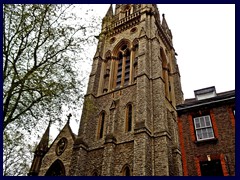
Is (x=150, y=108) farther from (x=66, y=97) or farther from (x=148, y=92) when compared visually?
(x=66, y=97)

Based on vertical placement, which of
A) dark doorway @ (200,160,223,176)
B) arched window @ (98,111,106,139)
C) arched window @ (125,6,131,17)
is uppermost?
arched window @ (125,6,131,17)

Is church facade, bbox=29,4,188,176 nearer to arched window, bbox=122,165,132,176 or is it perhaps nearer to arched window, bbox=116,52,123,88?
arched window, bbox=122,165,132,176

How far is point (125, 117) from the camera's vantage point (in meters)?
17.7

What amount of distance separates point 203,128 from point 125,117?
21.4 ft

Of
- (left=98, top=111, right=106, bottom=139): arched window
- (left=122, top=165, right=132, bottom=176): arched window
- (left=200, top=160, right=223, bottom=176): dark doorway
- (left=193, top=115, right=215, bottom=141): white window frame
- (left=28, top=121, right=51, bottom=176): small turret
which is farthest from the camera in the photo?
(left=28, top=121, right=51, bottom=176): small turret

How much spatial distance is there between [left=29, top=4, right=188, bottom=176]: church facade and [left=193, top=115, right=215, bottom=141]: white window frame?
255 cm

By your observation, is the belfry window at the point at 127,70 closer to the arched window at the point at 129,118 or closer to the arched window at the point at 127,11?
the arched window at the point at 129,118

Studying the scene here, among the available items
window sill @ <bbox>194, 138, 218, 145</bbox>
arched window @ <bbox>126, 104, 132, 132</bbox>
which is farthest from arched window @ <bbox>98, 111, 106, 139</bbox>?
window sill @ <bbox>194, 138, 218, 145</bbox>

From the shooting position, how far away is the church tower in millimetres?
14724

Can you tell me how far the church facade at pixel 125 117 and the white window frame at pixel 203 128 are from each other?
2552 mm

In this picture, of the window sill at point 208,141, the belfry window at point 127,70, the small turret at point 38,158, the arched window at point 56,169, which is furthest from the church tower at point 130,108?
the small turret at point 38,158

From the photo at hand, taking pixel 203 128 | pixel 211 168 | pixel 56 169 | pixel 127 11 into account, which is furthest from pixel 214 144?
pixel 127 11
